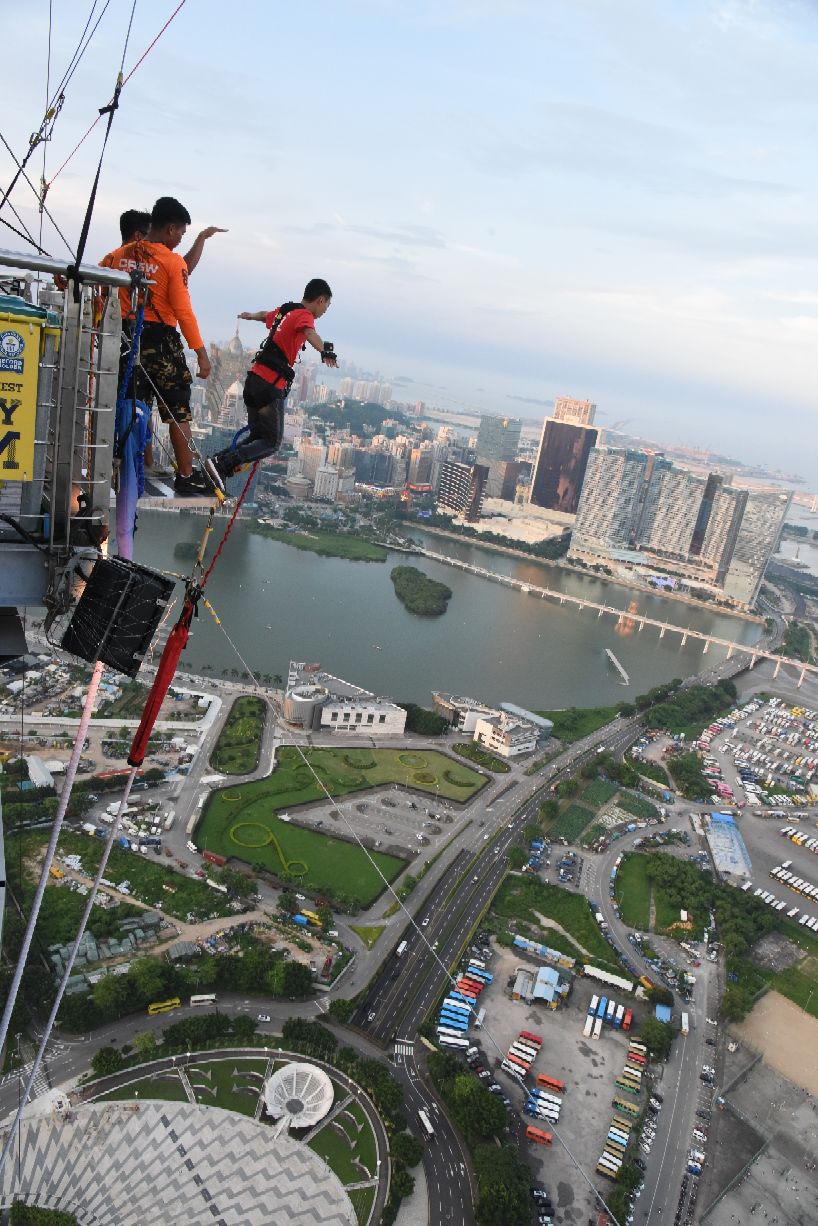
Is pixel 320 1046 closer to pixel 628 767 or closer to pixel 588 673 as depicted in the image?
pixel 628 767

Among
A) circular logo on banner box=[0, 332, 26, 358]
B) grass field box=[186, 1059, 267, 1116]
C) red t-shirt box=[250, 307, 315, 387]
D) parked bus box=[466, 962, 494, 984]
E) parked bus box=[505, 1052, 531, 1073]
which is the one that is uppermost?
red t-shirt box=[250, 307, 315, 387]

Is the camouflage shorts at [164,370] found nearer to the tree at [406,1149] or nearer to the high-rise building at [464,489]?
the tree at [406,1149]

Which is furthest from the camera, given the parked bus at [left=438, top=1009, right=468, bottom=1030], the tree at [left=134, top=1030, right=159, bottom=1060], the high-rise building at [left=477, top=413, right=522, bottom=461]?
the high-rise building at [left=477, top=413, right=522, bottom=461]

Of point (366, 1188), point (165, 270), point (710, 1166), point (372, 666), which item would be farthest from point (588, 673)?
point (165, 270)

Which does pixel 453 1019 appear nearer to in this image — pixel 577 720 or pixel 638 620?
pixel 577 720

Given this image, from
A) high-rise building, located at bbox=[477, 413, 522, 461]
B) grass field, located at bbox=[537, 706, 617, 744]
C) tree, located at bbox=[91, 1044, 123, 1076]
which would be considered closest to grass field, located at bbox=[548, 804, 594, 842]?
grass field, located at bbox=[537, 706, 617, 744]

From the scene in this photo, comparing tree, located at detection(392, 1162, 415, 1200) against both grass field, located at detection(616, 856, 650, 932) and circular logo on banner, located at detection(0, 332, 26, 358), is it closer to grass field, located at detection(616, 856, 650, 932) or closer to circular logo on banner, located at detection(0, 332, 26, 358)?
grass field, located at detection(616, 856, 650, 932)

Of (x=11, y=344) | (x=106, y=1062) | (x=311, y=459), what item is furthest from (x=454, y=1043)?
(x=311, y=459)
